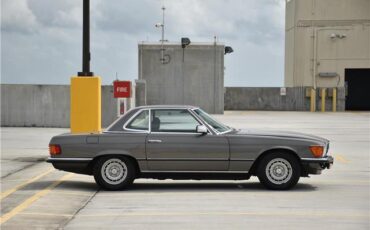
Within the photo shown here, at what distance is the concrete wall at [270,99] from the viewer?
44656mm

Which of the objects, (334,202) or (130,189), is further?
(130,189)

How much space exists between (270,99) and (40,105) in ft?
76.5

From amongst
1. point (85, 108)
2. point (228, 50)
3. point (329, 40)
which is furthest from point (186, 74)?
point (85, 108)

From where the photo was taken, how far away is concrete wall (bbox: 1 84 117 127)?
Answer: 2566 centimetres

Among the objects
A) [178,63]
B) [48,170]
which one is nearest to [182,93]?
[178,63]

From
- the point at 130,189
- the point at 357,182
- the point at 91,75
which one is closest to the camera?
the point at 130,189

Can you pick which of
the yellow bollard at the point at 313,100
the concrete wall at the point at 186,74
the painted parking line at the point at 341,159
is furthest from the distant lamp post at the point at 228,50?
the painted parking line at the point at 341,159

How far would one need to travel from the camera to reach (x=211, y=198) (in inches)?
394

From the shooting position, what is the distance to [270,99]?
46.1 m

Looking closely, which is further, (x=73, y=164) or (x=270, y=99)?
(x=270, y=99)

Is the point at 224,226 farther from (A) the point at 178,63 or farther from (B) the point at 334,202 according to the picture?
(A) the point at 178,63

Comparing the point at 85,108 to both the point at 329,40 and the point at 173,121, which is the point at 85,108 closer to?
the point at 173,121

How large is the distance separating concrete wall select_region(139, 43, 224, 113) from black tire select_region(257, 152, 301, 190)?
26.9 meters

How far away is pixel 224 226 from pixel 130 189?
330 centimetres
